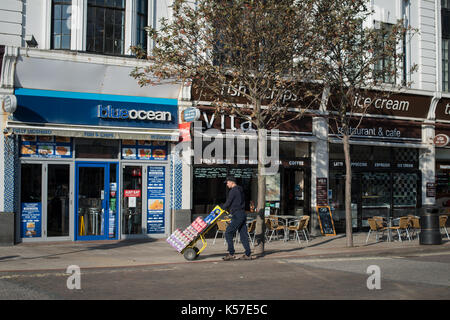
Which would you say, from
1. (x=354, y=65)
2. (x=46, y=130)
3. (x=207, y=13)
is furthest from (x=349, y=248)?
(x=46, y=130)

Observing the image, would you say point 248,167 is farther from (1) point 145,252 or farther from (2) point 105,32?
(2) point 105,32

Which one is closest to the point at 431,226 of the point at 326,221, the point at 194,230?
the point at 326,221

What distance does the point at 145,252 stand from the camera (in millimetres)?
13609

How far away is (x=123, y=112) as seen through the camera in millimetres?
15547

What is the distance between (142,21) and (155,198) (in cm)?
551

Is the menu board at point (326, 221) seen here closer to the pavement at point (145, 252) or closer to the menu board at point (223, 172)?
the pavement at point (145, 252)

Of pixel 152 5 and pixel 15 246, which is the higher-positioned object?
pixel 152 5

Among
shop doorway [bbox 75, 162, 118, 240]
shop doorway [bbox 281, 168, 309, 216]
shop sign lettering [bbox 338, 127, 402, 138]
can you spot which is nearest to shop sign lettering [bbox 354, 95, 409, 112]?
shop sign lettering [bbox 338, 127, 402, 138]

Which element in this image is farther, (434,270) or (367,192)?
(367,192)

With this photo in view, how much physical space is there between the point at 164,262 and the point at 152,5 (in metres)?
8.32

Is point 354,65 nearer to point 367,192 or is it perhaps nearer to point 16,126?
point 367,192

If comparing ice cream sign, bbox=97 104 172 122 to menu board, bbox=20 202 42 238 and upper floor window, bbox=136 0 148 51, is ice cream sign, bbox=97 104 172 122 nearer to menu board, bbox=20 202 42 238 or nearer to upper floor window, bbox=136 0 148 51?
upper floor window, bbox=136 0 148 51

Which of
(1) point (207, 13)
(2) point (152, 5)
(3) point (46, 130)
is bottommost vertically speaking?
(3) point (46, 130)

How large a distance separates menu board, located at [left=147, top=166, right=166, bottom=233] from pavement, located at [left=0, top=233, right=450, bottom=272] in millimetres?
526
